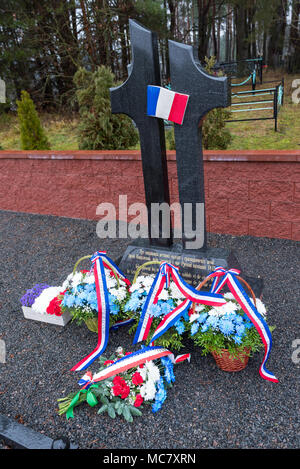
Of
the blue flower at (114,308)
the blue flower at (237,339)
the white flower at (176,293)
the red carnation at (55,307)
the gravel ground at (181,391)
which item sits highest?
the white flower at (176,293)

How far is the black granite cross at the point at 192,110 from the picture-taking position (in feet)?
9.19

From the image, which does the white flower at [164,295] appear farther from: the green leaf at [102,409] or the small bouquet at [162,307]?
the green leaf at [102,409]

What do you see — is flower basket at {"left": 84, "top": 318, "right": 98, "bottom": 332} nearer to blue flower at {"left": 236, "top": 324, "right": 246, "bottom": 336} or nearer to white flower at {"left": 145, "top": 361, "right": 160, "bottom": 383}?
white flower at {"left": 145, "top": 361, "right": 160, "bottom": 383}

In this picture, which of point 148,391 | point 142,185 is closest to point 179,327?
point 148,391

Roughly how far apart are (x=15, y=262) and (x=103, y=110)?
9.26 ft

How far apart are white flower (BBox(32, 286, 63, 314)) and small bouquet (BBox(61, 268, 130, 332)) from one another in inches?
8.7

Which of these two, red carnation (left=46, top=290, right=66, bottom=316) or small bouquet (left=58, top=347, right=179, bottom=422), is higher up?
red carnation (left=46, top=290, right=66, bottom=316)

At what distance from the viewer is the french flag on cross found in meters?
2.93

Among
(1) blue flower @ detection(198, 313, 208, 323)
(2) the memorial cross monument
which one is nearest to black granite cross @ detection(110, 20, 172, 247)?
(2) the memorial cross monument

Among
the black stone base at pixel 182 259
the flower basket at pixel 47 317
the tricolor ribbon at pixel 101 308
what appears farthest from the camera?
the flower basket at pixel 47 317

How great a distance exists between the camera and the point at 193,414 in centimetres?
238

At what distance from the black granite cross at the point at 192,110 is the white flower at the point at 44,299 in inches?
53.9

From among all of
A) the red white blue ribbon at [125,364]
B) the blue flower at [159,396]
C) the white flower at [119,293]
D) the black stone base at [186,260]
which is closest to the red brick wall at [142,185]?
the black stone base at [186,260]

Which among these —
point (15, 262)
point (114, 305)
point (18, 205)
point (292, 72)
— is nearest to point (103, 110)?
point (18, 205)
